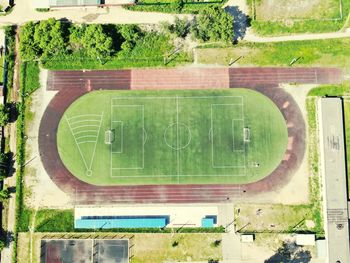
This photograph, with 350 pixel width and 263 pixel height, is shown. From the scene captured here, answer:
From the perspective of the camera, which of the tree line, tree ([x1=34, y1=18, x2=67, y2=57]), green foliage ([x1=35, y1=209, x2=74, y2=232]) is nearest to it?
green foliage ([x1=35, y1=209, x2=74, y2=232])

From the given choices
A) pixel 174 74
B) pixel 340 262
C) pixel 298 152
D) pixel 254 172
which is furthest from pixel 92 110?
pixel 340 262

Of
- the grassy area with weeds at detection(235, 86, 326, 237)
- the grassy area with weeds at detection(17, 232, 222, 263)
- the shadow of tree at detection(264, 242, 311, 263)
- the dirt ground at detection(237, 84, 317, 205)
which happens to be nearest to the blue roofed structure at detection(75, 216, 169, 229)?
the grassy area with weeds at detection(17, 232, 222, 263)

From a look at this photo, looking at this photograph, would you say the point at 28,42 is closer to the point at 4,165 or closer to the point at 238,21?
the point at 4,165

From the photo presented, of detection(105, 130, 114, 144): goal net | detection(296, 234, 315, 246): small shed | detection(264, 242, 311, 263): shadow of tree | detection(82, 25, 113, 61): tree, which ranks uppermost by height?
detection(82, 25, 113, 61): tree

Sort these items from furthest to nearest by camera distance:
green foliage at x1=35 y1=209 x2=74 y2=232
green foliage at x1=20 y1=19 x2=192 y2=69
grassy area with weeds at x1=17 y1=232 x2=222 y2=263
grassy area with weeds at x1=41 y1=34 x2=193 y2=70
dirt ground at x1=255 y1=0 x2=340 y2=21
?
1. dirt ground at x1=255 y1=0 x2=340 y2=21
2. grassy area with weeds at x1=41 y1=34 x2=193 y2=70
3. green foliage at x1=20 y1=19 x2=192 y2=69
4. green foliage at x1=35 y1=209 x2=74 y2=232
5. grassy area with weeds at x1=17 y1=232 x2=222 y2=263

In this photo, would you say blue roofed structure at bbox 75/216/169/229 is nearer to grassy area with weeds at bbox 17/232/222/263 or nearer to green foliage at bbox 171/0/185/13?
grassy area with weeds at bbox 17/232/222/263

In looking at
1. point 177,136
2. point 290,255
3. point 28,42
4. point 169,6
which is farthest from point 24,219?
point 169,6

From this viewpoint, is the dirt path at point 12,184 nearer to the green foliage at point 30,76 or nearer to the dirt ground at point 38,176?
the green foliage at point 30,76
